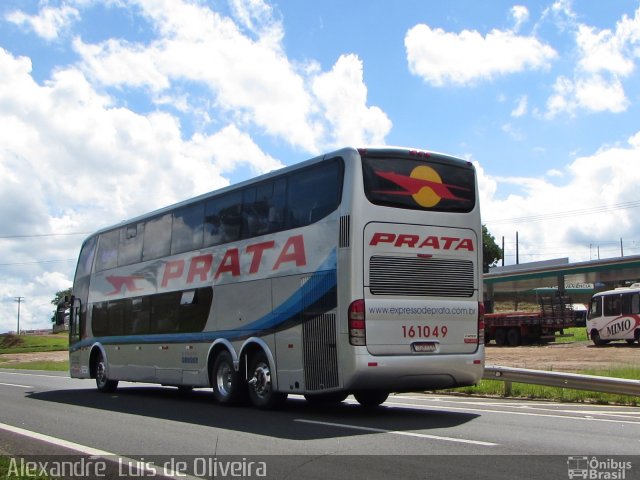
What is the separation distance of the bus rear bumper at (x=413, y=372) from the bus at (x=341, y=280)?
0.7 inches

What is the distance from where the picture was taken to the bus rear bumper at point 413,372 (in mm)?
11227

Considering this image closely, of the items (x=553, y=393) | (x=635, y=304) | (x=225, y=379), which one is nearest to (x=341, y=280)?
(x=225, y=379)

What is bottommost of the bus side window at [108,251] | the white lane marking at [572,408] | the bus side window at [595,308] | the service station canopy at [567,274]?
the white lane marking at [572,408]

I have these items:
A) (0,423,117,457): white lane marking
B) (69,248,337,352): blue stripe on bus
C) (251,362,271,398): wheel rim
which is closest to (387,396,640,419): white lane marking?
(251,362,271,398): wheel rim

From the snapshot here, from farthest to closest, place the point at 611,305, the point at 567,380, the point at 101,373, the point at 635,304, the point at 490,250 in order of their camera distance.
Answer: the point at 490,250
the point at 611,305
the point at 635,304
the point at 101,373
the point at 567,380

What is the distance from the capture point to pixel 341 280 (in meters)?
11.5

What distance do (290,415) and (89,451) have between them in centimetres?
458

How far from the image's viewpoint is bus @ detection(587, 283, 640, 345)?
38.2 meters

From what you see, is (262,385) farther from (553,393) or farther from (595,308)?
(595,308)

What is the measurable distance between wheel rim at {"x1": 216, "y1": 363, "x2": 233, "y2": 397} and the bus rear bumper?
12.7ft

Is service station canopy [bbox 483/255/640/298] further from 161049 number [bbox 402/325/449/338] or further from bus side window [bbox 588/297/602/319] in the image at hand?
161049 number [bbox 402/325/449/338]

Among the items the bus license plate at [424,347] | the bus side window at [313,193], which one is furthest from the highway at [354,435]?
the bus side window at [313,193]

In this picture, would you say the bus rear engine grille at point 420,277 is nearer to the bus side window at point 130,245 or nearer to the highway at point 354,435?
the highway at point 354,435

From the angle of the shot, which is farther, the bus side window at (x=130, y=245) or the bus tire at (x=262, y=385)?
the bus side window at (x=130, y=245)
